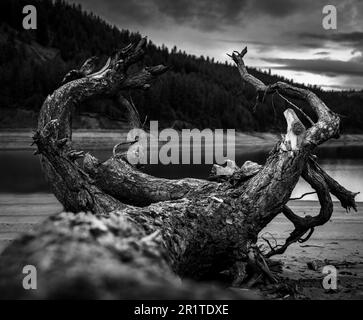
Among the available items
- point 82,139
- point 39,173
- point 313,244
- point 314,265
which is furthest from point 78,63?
point 314,265

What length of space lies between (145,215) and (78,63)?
99.1 m

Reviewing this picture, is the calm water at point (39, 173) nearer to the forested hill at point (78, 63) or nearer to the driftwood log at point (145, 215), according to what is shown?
the forested hill at point (78, 63)

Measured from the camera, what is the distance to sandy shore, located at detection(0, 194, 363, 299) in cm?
607

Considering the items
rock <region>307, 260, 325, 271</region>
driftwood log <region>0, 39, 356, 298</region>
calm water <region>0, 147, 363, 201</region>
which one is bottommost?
calm water <region>0, 147, 363, 201</region>

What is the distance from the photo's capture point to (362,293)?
18.9 ft

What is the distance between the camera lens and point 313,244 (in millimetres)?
8961

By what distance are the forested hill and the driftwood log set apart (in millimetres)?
34588

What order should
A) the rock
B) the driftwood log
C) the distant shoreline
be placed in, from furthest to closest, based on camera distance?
1. the distant shoreline
2. the rock
3. the driftwood log

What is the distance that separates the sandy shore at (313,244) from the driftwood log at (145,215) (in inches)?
22.3

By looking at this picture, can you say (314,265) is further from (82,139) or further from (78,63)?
(78,63)

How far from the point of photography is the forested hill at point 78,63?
65.6 m

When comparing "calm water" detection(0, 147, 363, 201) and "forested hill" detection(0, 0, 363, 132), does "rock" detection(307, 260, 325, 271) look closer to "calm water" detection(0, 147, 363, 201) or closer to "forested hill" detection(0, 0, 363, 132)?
"calm water" detection(0, 147, 363, 201)

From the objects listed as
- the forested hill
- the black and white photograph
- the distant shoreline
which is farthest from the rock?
the distant shoreline

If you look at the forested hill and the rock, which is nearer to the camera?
the rock
